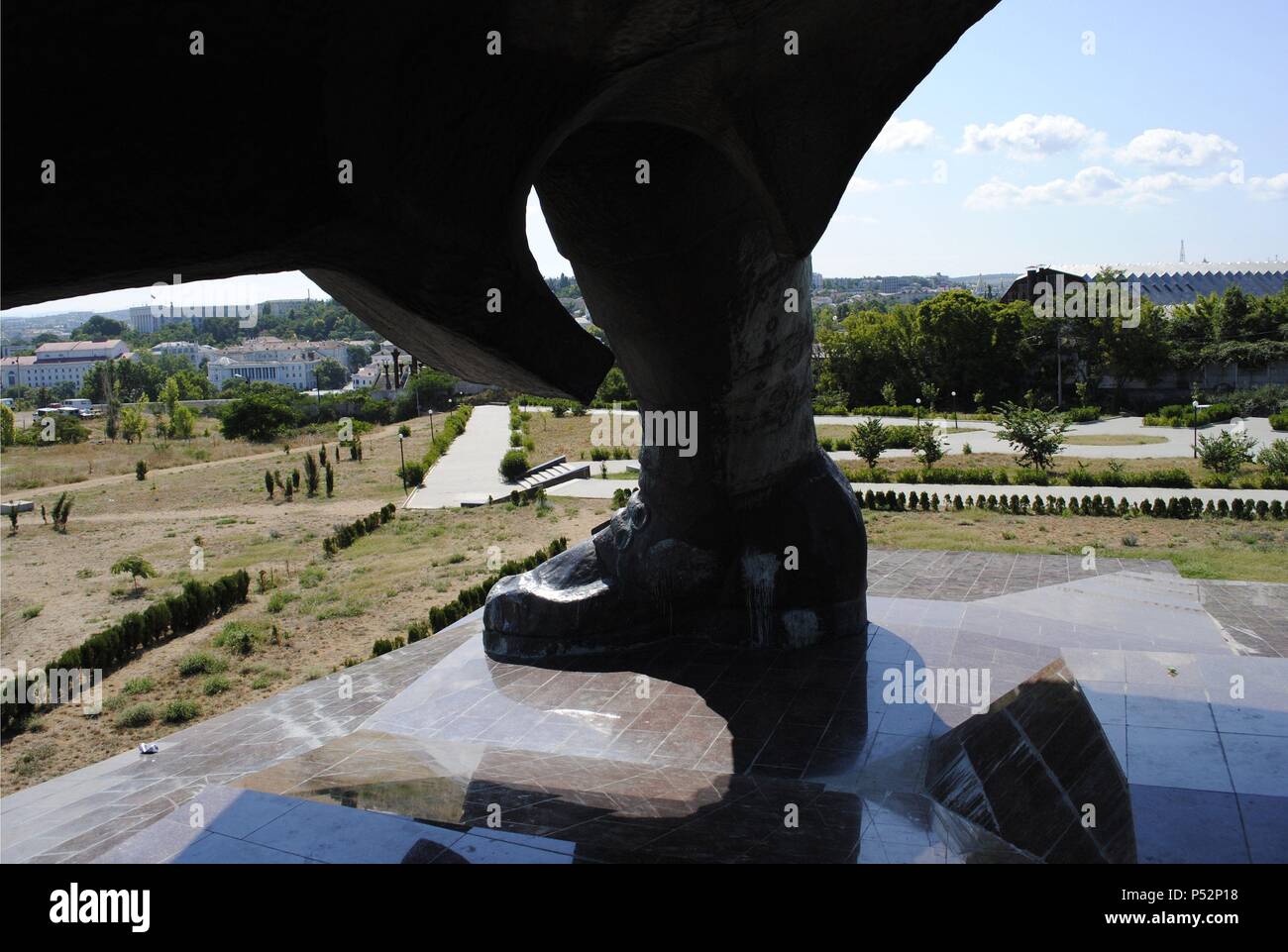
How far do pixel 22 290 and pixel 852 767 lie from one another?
5.39 meters

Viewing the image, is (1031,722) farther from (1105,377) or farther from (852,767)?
(1105,377)

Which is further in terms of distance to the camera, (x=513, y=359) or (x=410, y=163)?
(x=513, y=359)

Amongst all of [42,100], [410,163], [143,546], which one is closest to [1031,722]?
[410,163]

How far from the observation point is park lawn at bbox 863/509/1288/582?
14430 millimetres

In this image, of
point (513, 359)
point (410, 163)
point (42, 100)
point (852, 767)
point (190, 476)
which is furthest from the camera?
point (190, 476)

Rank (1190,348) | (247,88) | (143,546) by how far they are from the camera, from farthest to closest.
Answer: (1190,348), (143,546), (247,88)

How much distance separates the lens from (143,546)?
22.7m

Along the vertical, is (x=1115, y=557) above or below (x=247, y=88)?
below

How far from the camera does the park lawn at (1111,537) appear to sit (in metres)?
14.4

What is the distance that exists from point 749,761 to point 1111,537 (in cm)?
1243

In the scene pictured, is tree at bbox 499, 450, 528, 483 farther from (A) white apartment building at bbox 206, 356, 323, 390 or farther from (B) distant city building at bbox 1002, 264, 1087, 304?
(A) white apartment building at bbox 206, 356, 323, 390

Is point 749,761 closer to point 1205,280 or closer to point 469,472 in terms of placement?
point 469,472

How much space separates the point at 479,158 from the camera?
4.62 m

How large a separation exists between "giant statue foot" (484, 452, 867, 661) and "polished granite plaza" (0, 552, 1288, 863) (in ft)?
0.89
